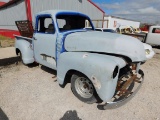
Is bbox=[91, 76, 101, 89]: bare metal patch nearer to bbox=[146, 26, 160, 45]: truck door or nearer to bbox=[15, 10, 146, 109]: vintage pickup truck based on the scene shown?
bbox=[15, 10, 146, 109]: vintage pickup truck

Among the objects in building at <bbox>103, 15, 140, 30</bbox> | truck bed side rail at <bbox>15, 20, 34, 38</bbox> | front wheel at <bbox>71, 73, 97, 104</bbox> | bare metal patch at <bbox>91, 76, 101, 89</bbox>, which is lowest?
front wheel at <bbox>71, 73, 97, 104</bbox>

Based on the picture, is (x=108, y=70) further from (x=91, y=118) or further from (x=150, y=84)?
(x=150, y=84)

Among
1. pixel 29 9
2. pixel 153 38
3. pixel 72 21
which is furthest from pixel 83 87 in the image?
pixel 29 9

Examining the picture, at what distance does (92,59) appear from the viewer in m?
2.94

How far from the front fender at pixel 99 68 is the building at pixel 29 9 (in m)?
9.34

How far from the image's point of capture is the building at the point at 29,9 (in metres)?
11.2

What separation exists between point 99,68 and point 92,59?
279 mm

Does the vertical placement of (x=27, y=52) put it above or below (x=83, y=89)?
above

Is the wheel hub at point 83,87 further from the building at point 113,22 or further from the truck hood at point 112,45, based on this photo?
the building at point 113,22

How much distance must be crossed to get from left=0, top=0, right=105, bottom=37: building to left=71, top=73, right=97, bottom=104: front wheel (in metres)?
9.20

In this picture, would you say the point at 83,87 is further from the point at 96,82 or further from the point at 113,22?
the point at 113,22

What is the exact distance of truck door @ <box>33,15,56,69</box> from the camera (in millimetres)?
4078

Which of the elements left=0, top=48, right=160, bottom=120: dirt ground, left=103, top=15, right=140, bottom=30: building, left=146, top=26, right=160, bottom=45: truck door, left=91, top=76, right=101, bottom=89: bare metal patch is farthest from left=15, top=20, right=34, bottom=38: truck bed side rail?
left=103, top=15, right=140, bottom=30: building

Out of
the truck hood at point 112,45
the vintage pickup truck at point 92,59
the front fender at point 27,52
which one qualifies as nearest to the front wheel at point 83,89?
the vintage pickup truck at point 92,59
